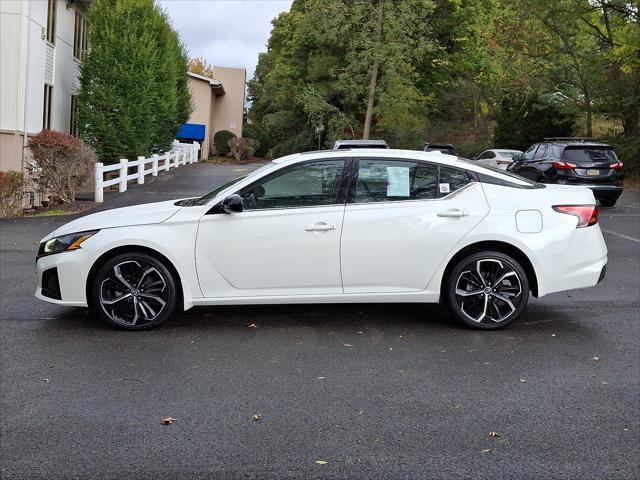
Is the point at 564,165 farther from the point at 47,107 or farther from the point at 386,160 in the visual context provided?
the point at 47,107

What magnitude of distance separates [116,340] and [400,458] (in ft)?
10.4

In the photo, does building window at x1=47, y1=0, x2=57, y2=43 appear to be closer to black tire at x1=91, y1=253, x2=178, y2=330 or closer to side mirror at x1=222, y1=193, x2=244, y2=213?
black tire at x1=91, y1=253, x2=178, y2=330

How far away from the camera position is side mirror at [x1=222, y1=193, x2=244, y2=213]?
662cm

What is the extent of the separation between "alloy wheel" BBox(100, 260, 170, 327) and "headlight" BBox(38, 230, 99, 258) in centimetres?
38

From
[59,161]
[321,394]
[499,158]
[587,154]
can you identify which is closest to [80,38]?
[59,161]

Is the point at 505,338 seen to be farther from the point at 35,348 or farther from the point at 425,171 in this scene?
the point at 35,348

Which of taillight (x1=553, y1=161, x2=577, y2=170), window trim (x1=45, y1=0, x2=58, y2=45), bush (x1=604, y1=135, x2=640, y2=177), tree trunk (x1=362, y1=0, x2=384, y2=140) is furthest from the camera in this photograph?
tree trunk (x1=362, y1=0, x2=384, y2=140)

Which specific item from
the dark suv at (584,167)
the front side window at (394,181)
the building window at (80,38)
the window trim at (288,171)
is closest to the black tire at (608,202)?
the dark suv at (584,167)

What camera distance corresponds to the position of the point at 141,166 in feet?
78.1

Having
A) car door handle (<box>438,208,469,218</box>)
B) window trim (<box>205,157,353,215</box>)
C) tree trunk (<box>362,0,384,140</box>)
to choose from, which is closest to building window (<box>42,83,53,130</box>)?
window trim (<box>205,157,353,215</box>)

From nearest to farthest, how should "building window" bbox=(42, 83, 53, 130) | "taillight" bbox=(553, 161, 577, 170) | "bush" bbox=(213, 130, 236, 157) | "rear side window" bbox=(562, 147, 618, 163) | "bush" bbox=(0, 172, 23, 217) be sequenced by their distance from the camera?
"bush" bbox=(0, 172, 23, 217)
"taillight" bbox=(553, 161, 577, 170)
"rear side window" bbox=(562, 147, 618, 163)
"building window" bbox=(42, 83, 53, 130)
"bush" bbox=(213, 130, 236, 157)

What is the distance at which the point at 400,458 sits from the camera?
13.6 feet

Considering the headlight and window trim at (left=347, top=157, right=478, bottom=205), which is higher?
window trim at (left=347, top=157, right=478, bottom=205)

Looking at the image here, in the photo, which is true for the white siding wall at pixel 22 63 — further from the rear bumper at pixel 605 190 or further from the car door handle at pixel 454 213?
the car door handle at pixel 454 213
